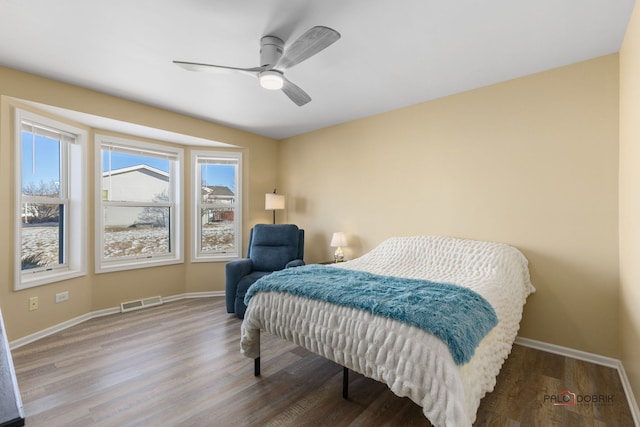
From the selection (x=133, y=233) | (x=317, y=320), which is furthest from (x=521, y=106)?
(x=133, y=233)

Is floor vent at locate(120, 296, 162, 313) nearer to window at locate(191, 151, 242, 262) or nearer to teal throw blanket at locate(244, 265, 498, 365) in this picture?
window at locate(191, 151, 242, 262)

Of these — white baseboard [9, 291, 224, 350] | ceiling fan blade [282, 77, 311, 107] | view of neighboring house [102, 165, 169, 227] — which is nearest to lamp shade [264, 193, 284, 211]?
view of neighboring house [102, 165, 169, 227]

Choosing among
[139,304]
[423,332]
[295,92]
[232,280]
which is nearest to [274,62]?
[295,92]

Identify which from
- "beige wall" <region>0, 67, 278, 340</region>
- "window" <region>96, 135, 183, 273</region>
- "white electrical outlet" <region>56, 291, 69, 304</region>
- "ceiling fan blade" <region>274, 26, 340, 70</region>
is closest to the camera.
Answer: "ceiling fan blade" <region>274, 26, 340, 70</region>

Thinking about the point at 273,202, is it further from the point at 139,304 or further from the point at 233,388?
the point at 233,388

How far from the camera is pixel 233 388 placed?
204 cm

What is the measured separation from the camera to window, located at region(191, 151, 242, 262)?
4336mm

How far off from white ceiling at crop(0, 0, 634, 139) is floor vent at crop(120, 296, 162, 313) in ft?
8.18

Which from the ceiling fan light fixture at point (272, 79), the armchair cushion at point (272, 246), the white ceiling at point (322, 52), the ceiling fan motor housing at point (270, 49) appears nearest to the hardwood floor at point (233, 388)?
the armchair cushion at point (272, 246)

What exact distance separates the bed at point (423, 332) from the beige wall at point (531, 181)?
0.95ft

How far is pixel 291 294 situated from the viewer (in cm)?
195

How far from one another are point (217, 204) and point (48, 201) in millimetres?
1892

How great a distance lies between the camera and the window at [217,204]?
434 cm

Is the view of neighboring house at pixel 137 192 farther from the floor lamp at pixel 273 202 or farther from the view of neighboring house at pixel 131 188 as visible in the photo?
the floor lamp at pixel 273 202
